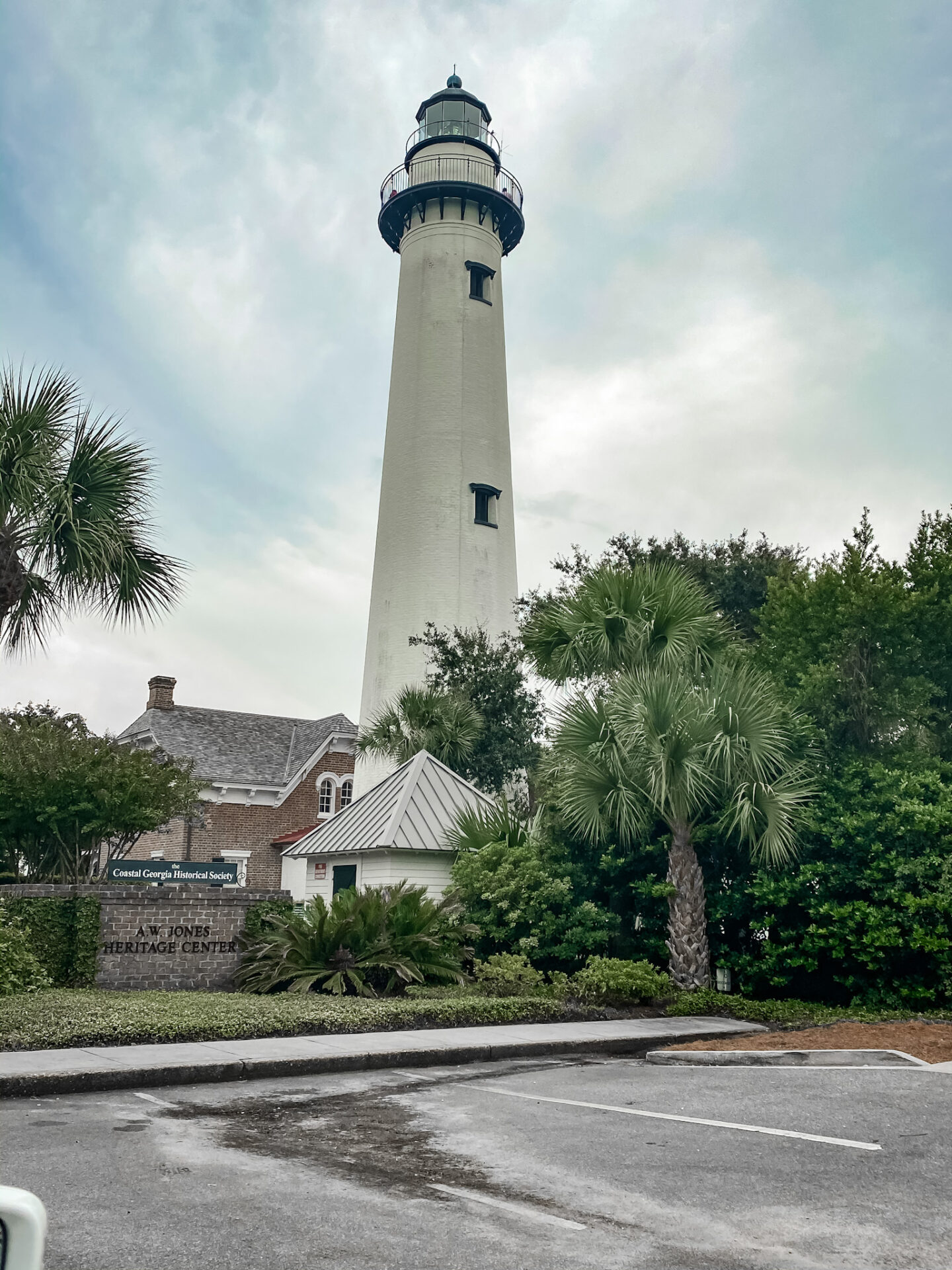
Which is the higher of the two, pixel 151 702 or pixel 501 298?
pixel 501 298

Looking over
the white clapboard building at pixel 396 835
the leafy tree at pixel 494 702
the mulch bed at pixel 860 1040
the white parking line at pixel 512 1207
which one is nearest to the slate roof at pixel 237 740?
the leafy tree at pixel 494 702

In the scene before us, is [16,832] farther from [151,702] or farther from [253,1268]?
[151,702]

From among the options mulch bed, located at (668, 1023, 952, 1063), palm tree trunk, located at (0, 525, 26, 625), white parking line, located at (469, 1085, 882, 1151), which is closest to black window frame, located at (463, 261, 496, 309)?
palm tree trunk, located at (0, 525, 26, 625)

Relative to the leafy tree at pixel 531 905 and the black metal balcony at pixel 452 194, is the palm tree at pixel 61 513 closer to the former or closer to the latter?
the leafy tree at pixel 531 905

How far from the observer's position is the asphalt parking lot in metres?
4.68

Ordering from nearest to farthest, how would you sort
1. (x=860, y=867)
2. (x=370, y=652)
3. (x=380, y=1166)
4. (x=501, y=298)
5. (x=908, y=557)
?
(x=380, y=1166) < (x=860, y=867) < (x=908, y=557) < (x=370, y=652) < (x=501, y=298)

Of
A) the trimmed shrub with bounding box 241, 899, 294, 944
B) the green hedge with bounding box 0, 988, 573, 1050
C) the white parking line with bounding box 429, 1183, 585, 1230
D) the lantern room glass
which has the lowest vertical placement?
the white parking line with bounding box 429, 1183, 585, 1230

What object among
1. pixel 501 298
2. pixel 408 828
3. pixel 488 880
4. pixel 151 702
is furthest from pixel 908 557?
→ pixel 151 702

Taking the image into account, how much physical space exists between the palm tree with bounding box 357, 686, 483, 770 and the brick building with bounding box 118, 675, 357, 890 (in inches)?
390

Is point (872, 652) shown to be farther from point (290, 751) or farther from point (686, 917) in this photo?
point (290, 751)

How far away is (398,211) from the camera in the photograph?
124 feet

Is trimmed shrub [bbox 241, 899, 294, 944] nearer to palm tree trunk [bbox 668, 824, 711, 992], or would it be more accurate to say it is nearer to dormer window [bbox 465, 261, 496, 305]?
palm tree trunk [bbox 668, 824, 711, 992]

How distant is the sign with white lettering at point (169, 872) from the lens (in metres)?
16.2

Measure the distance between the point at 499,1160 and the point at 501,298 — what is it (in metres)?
34.0
